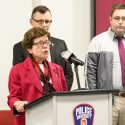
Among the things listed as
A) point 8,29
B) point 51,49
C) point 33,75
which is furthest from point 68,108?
point 8,29

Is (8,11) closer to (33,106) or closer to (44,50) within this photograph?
(44,50)

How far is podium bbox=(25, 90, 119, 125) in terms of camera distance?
6.77 feet

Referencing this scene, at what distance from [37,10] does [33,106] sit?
4.49ft

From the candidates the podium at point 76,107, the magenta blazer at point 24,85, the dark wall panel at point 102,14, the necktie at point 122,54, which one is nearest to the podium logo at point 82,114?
the podium at point 76,107

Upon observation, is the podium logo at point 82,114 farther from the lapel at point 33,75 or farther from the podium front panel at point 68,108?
the lapel at point 33,75

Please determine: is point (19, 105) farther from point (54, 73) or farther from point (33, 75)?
point (54, 73)

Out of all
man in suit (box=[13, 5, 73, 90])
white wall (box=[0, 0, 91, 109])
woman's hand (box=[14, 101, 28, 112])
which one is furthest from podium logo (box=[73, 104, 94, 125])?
white wall (box=[0, 0, 91, 109])

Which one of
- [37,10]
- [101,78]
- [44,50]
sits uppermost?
[37,10]

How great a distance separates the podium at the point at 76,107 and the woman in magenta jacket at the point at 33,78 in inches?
18.2

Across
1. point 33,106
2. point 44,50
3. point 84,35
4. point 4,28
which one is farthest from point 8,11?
point 33,106

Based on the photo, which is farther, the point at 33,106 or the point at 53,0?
the point at 53,0

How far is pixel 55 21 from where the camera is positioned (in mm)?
4574

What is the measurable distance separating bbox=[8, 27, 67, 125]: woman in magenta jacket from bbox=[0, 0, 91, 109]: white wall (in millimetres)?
1668

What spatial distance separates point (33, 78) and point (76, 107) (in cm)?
59
